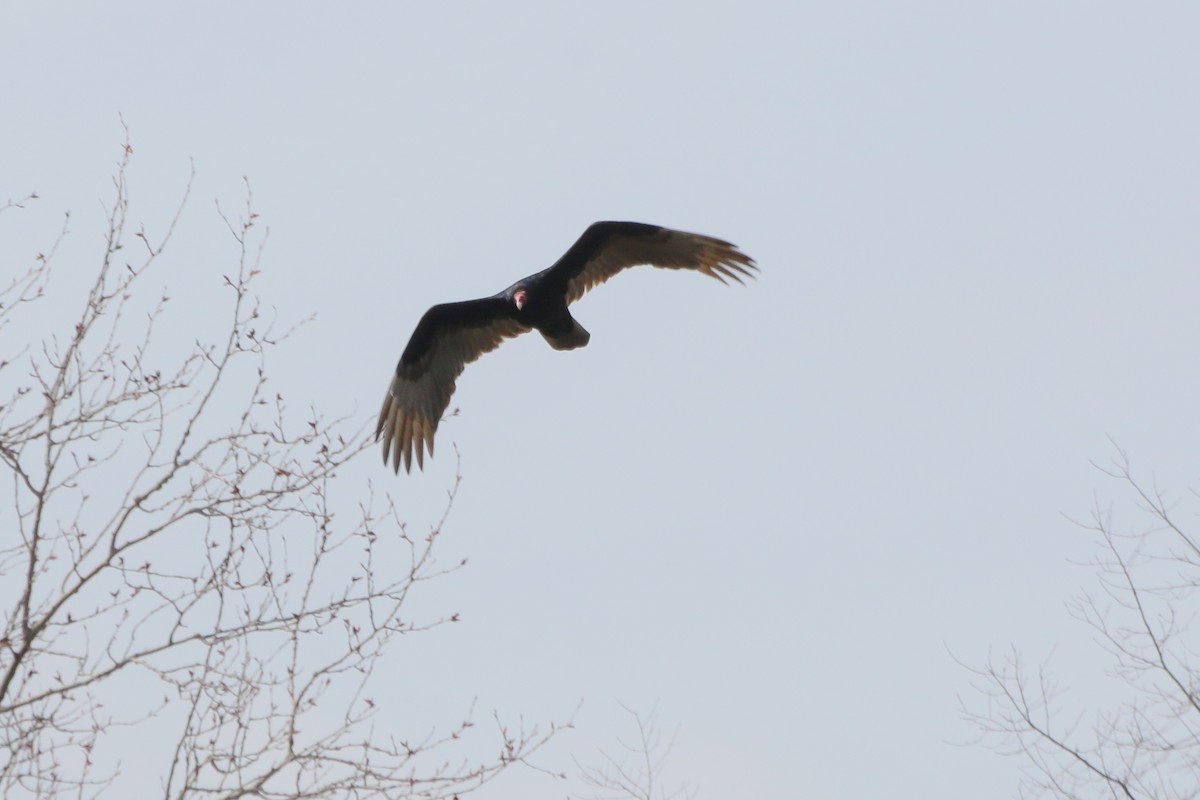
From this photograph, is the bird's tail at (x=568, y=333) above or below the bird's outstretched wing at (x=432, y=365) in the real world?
below

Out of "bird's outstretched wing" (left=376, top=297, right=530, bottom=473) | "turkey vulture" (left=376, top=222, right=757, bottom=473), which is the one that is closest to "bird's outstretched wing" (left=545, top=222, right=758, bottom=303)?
"turkey vulture" (left=376, top=222, right=757, bottom=473)

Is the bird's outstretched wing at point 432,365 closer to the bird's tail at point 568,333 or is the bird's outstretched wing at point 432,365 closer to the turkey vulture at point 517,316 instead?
the turkey vulture at point 517,316

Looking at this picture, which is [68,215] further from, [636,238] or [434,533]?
[636,238]

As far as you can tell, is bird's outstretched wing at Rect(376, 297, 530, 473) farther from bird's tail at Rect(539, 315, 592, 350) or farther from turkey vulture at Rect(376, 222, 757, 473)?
bird's tail at Rect(539, 315, 592, 350)

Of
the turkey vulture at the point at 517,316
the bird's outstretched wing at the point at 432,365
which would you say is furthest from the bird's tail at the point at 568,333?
the bird's outstretched wing at the point at 432,365

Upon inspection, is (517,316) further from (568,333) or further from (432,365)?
(432,365)

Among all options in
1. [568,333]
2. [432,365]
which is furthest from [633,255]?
[432,365]

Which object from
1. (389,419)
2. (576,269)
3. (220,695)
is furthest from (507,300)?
(220,695)

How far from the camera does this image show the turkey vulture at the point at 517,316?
7.19 m

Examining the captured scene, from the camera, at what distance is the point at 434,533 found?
4633 millimetres

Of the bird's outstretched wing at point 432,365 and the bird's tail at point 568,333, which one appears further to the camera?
the bird's outstretched wing at point 432,365

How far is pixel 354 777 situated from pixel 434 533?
87 cm

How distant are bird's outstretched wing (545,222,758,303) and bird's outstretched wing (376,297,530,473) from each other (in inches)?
18.7

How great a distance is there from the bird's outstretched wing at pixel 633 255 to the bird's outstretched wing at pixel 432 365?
475 mm
